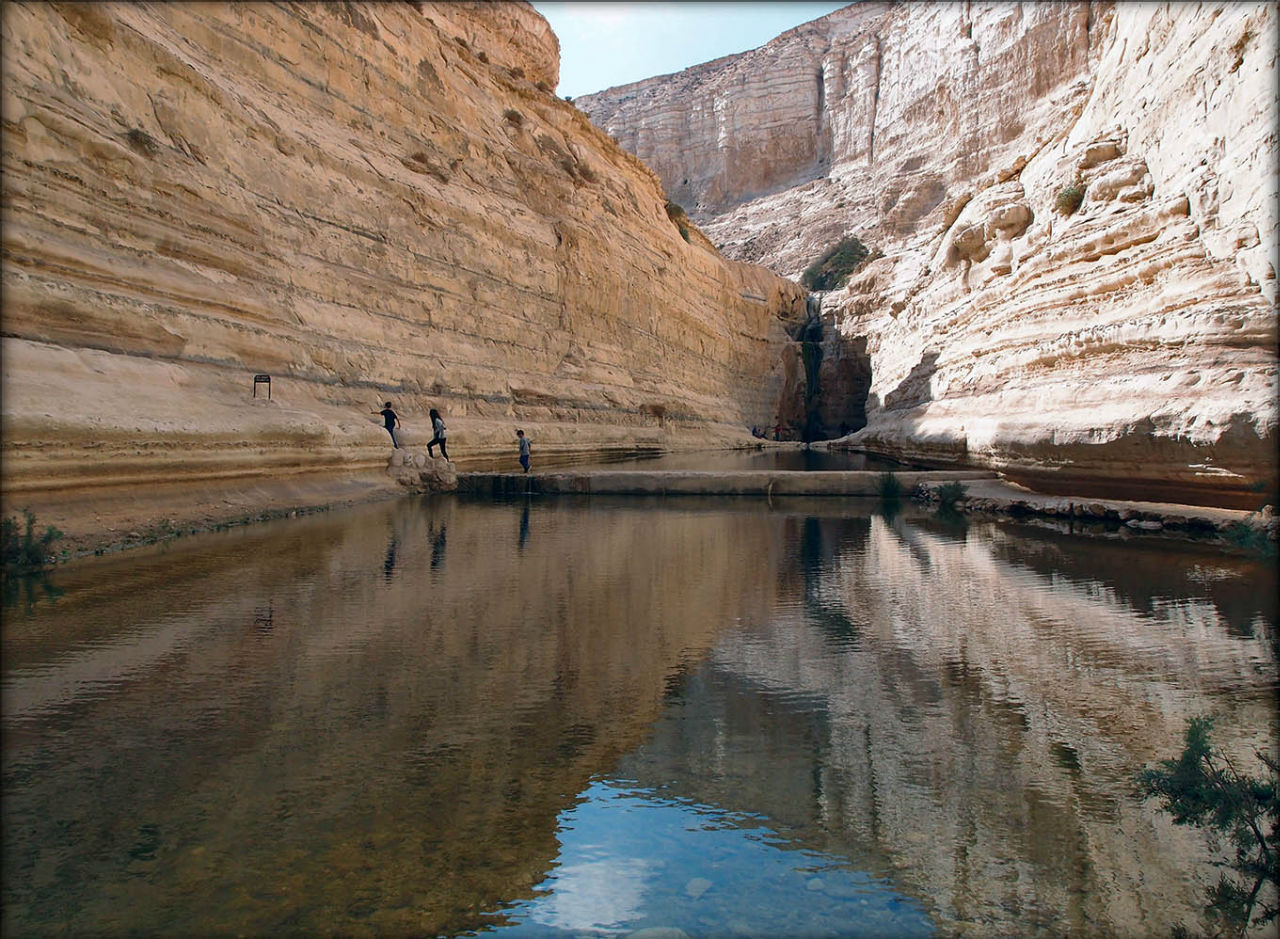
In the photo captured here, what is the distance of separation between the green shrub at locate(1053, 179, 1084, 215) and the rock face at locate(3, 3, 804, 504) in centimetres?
946

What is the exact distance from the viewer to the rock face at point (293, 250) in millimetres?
6020

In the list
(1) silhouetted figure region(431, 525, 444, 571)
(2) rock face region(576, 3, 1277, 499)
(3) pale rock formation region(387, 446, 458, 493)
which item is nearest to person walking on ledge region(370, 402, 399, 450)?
(3) pale rock formation region(387, 446, 458, 493)

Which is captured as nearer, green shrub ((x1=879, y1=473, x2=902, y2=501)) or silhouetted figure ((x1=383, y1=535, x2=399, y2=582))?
silhouetted figure ((x1=383, y1=535, x2=399, y2=582))

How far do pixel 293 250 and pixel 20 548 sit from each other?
6424 mm

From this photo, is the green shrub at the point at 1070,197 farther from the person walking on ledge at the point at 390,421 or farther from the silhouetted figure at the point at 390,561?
the silhouetted figure at the point at 390,561

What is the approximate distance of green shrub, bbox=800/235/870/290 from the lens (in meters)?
37.8

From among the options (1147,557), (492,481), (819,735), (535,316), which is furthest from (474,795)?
(535,316)

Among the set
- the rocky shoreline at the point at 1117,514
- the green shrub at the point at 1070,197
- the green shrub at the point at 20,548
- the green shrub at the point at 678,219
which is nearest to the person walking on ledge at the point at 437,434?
the green shrub at the point at 20,548

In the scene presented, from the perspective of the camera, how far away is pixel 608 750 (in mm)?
2189

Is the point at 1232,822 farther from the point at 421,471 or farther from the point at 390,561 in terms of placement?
the point at 421,471

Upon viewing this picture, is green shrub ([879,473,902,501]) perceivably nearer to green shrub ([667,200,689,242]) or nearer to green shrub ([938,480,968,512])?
green shrub ([938,480,968,512])

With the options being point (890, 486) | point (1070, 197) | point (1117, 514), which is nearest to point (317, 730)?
point (1117, 514)

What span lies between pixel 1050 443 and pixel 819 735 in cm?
648

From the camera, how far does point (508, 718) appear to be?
2.37 meters
